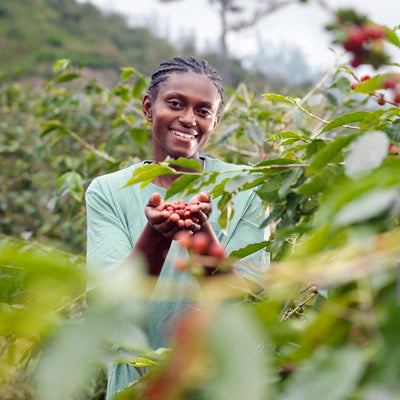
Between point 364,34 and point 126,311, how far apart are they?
37 centimetres

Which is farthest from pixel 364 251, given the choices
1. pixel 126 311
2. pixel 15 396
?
pixel 15 396

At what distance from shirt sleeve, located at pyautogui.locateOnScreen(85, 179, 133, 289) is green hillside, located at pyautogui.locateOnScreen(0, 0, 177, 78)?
50.6 ft

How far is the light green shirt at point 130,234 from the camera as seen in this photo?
1100 millimetres

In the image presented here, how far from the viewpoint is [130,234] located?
3.98 ft

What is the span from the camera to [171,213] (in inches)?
35.1

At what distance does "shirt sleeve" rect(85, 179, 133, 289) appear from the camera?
107 cm

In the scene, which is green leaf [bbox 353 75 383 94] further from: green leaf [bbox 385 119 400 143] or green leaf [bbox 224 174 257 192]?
green leaf [bbox 224 174 257 192]

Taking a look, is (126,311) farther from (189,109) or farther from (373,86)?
(189,109)

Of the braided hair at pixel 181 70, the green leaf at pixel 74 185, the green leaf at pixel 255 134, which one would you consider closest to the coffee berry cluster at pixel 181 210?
the braided hair at pixel 181 70

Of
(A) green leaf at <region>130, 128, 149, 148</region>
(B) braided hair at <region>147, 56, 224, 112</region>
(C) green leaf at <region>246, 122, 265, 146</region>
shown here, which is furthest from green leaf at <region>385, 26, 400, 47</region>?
(A) green leaf at <region>130, 128, 149, 148</region>

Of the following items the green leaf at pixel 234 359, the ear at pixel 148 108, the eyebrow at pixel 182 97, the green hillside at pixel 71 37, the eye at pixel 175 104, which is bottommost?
the green hillside at pixel 71 37

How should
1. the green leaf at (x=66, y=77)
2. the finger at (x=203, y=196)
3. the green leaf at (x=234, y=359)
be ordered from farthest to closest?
the green leaf at (x=66, y=77) < the finger at (x=203, y=196) < the green leaf at (x=234, y=359)

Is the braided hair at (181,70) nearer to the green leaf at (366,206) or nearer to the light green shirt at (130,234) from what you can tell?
the light green shirt at (130,234)

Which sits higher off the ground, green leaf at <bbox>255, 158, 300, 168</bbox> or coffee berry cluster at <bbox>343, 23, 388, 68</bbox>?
coffee berry cluster at <bbox>343, 23, 388, 68</bbox>
